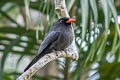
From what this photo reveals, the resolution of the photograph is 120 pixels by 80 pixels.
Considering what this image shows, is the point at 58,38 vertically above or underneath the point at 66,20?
underneath

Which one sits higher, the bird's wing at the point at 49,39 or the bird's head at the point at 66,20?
the bird's head at the point at 66,20

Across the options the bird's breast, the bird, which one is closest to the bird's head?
the bird

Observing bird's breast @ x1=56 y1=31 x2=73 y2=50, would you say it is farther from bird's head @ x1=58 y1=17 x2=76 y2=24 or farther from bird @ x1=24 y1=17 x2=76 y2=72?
bird's head @ x1=58 y1=17 x2=76 y2=24

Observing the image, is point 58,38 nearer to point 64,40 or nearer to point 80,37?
point 64,40

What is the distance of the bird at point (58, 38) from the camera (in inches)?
120

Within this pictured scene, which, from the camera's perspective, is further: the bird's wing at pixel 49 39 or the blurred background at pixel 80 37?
the bird's wing at pixel 49 39

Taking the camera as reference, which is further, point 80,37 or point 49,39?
point 80,37

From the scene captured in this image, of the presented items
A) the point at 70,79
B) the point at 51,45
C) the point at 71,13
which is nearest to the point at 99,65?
the point at 70,79

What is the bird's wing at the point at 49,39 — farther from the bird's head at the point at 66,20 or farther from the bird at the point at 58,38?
the bird's head at the point at 66,20

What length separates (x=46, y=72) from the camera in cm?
443

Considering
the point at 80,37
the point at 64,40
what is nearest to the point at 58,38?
the point at 64,40

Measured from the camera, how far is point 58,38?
3.19 metres

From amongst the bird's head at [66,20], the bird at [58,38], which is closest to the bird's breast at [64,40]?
the bird at [58,38]

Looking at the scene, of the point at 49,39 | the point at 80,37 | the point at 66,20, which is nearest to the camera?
the point at 49,39
